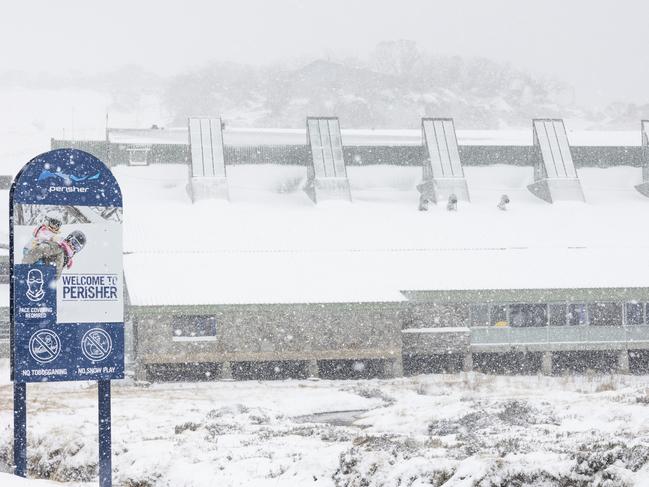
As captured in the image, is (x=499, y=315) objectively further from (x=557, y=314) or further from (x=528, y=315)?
(x=557, y=314)

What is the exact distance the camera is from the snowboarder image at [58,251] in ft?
35.2

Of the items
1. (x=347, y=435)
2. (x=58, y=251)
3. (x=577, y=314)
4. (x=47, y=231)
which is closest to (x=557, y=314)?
(x=577, y=314)

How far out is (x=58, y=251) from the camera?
10852mm

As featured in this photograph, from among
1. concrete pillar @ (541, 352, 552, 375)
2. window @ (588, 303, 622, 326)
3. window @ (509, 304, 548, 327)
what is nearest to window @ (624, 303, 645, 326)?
window @ (588, 303, 622, 326)

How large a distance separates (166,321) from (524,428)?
1784 cm

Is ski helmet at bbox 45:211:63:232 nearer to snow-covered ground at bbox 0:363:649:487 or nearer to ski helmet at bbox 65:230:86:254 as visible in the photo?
ski helmet at bbox 65:230:86:254

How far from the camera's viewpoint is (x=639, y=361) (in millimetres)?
37812

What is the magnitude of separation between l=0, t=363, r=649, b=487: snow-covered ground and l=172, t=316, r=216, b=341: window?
3.03 meters

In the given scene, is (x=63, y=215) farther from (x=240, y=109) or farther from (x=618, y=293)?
(x=240, y=109)

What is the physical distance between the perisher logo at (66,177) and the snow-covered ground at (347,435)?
4.23 m

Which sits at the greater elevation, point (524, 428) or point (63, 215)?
point (63, 215)

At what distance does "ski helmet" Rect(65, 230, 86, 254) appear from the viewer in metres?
10.9

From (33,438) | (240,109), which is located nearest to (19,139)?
(240,109)

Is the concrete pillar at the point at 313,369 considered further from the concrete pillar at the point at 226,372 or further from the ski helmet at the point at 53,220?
the ski helmet at the point at 53,220
